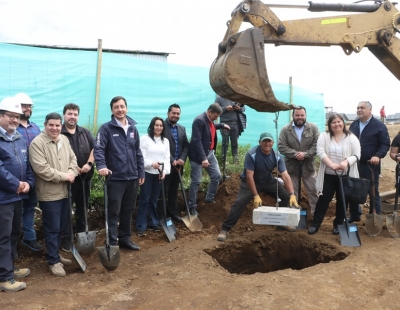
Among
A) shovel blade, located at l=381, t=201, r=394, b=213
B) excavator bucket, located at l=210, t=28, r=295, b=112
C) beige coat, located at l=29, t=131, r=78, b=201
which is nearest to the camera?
Answer: excavator bucket, located at l=210, t=28, r=295, b=112

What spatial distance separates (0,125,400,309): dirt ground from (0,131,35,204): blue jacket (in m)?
1.05

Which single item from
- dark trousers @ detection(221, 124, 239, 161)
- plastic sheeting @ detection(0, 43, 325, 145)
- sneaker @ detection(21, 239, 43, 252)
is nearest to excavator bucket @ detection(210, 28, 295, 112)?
sneaker @ detection(21, 239, 43, 252)

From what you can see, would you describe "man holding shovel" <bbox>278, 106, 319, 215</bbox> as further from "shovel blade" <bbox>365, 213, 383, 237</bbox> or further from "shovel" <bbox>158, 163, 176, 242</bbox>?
"shovel" <bbox>158, 163, 176, 242</bbox>

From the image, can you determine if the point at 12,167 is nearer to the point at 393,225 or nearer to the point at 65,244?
the point at 65,244

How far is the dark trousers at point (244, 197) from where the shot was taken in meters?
5.98

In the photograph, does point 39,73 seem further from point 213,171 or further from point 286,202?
point 286,202

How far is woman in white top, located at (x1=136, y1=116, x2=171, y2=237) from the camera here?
6.00m

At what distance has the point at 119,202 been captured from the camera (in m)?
5.14

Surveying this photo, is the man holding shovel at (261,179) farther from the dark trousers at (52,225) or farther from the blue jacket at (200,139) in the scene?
the dark trousers at (52,225)

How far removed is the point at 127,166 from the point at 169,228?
1563mm

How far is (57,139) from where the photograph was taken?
4684 millimetres

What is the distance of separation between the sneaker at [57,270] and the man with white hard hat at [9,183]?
1.52ft

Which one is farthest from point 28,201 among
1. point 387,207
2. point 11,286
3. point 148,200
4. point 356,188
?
point 387,207

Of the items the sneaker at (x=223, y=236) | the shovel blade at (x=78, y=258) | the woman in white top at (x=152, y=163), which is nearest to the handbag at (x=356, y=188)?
the sneaker at (x=223, y=236)
